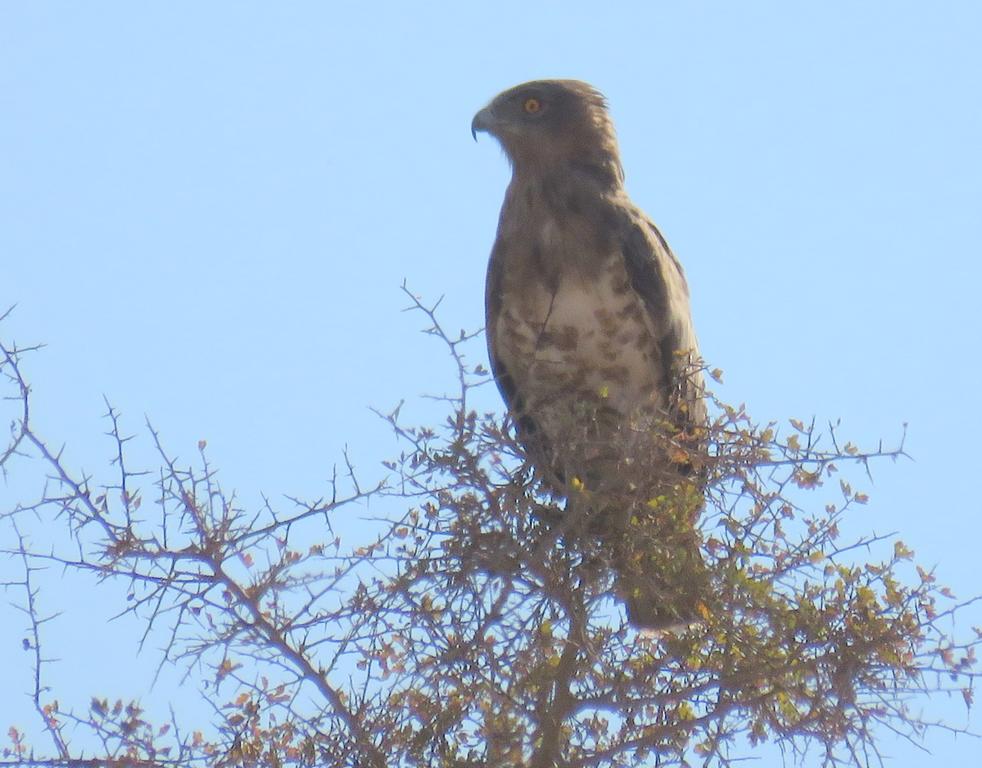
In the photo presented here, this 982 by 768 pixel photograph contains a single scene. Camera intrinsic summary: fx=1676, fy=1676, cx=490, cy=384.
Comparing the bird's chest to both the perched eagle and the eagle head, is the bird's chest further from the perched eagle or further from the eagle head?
the eagle head

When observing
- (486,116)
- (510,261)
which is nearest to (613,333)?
(510,261)

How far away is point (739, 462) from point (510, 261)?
197 centimetres

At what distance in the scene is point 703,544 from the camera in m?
5.59

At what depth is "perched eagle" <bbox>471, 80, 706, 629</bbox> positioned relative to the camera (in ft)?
20.4

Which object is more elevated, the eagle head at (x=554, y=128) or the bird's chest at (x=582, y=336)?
the eagle head at (x=554, y=128)

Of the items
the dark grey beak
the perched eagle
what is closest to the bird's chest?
the perched eagle

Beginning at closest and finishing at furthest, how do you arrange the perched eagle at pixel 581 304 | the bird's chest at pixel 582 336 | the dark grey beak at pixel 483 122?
1. the perched eagle at pixel 581 304
2. the bird's chest at pixel 582 336
3. the dark grey beak at pixel 483 122

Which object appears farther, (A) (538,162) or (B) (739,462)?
(A) (538,162)

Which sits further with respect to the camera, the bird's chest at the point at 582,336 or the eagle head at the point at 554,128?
the eagle head at the point at 554,128

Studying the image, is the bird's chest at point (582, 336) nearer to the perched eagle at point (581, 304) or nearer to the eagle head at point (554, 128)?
the perched eagle at point (581, 304)

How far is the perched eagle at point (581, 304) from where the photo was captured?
6203mm

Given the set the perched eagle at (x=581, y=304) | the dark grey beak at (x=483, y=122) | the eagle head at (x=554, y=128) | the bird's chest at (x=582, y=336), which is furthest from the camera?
the dark grey beak at (x=483, y=122)

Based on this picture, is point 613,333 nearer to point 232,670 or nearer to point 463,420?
point 463,420

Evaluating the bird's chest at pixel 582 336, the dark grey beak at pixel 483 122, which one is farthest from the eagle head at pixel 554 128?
the bird's chest at pixel 582 336
